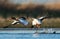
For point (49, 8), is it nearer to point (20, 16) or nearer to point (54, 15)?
point (54, 15)

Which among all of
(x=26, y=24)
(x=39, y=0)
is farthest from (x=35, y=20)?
(x=39, y=0)

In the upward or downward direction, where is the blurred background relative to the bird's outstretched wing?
upward

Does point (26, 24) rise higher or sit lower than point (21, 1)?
lower

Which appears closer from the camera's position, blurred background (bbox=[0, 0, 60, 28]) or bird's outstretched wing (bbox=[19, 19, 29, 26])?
bird's outstretched wing (bbox=[19, 19, 29, 26])

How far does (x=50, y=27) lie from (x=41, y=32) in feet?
1.30

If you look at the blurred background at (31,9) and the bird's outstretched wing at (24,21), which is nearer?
the bird's outstretched wing at (24,21)

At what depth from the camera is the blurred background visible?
348cm

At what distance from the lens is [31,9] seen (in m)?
3.51

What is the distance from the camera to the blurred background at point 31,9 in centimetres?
348

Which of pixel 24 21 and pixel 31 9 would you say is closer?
pixel 24 21

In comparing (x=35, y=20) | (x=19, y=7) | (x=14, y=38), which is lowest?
(x=14, y=38)

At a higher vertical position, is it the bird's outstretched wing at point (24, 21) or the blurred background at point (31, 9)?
the blurred background at point (31, 9)

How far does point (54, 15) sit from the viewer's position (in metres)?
3.53

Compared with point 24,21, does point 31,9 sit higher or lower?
higher
